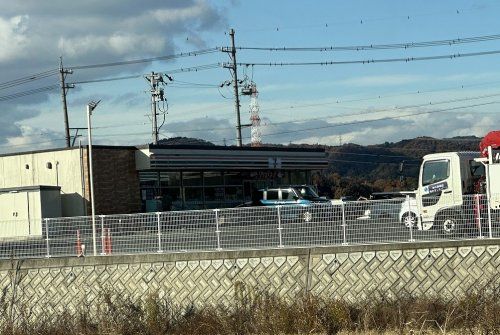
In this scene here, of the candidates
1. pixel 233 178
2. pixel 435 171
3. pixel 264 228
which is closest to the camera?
pixel 264 228

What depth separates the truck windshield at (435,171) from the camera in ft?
81.6

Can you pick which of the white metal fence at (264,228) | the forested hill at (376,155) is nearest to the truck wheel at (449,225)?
the white metal fence at (264,228)

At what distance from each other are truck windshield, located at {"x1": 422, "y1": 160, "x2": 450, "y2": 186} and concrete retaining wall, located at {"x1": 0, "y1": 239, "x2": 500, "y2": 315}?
6361 millimetres

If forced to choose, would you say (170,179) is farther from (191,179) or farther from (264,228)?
(264,228)

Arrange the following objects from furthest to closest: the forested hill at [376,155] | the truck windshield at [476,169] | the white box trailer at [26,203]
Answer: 1. the forested hill at [376,155]
2. the white box trailer at [26,203]
3. the truck windshield at [476,169]

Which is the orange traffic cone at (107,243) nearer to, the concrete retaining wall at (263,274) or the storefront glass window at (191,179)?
the concrete retaining wall at (263,274)

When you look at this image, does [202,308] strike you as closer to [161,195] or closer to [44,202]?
[44,202]

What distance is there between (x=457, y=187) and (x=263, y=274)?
26.2 feet

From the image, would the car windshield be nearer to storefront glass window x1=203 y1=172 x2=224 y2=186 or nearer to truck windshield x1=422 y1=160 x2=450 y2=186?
storefront glass window x1=203 y1=172 x2=224 y2=186

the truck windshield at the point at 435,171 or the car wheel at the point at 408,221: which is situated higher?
the truck windshield at the point at 435,171

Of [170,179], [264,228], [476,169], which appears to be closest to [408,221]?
[264,228]

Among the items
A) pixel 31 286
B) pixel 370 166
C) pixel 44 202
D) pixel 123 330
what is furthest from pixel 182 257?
pixel 370 166

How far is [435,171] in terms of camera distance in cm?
2516

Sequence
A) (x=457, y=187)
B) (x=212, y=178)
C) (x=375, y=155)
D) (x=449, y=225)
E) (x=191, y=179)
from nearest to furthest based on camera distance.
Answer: (x=449, y=225) → (x=457, y=187) → (x=191, y=179) → (x=212, y=178) → (x=375, y=155)
